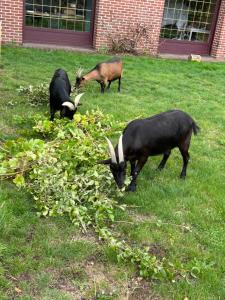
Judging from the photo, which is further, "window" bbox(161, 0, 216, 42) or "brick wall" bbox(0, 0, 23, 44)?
"window" bbox(161, 0, 216, 42)

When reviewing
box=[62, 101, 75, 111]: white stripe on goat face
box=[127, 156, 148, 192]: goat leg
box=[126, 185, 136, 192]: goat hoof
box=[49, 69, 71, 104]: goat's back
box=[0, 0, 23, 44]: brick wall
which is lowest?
box=[126, 185, 136, 192]: goat hoof

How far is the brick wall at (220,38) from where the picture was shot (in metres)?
15.3

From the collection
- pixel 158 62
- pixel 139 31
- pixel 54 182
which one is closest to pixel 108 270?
pixel 54 182

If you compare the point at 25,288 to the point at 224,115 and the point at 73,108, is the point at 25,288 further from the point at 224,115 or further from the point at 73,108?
the point at 224,115

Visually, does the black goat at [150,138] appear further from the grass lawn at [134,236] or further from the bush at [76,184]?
the grass lawn at [134,236]

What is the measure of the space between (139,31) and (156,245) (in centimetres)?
1115

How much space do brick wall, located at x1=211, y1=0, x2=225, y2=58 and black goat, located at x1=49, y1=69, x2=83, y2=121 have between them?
9.89 meters

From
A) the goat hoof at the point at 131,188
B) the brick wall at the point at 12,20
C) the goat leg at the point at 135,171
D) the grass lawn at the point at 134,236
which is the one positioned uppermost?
the brick wall at the point at 12,20

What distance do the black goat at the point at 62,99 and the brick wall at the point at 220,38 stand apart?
9886 mm

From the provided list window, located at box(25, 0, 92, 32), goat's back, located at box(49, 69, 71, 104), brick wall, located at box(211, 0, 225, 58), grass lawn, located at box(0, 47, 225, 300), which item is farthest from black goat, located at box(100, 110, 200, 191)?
brick wall, located at box(211, 0, 225, 58)

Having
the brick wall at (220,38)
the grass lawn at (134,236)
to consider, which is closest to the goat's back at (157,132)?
the grass lawn at (134,236)

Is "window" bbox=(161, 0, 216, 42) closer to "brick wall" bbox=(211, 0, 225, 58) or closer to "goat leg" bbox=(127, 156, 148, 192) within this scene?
"brick wall" bbox=(211, 0, 225, 58)

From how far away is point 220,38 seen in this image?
15.4m

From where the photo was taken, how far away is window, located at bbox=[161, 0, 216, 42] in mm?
15352
